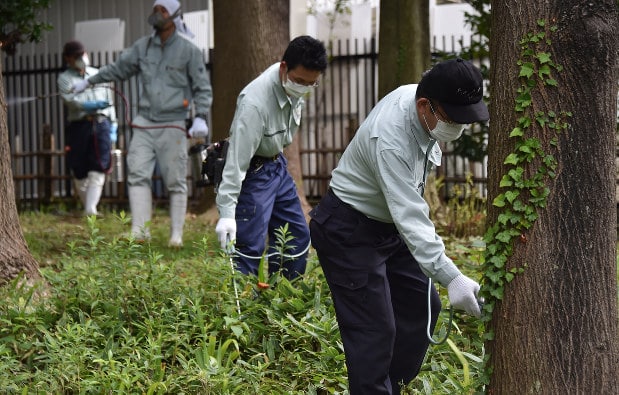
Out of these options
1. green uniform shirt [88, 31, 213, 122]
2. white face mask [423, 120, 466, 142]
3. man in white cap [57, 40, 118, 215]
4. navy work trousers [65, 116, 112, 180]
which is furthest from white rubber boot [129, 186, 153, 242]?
white face mask [423, 120, 466, 142]

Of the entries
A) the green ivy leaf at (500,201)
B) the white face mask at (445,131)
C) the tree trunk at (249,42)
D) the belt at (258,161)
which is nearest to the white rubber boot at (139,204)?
the tree trunk at (249,42)

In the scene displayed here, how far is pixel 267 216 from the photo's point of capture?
5520 millimetres

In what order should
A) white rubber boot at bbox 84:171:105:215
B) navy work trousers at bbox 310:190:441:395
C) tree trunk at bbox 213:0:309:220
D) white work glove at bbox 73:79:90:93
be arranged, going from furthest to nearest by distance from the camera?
white rubber boot at bbox 84:171:105:215
tree trunk at bbox 213:0:309:220
white work glove at bbox 73:79:90:93
navy work trousers at bbox 310:190:441:395

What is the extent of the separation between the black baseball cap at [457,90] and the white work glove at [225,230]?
1860 mm

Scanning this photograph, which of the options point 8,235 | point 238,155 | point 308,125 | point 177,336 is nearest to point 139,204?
point 8,235

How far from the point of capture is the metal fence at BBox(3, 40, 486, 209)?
1248 centimetres

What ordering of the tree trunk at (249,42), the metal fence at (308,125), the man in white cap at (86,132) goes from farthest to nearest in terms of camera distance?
the metal fence at (308,125) < the man in white cap at (86,132) < the tree trunk at (249,42)

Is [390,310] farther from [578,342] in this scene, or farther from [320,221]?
[578,342]

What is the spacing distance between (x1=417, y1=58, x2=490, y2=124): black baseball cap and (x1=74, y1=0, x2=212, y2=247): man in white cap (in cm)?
463

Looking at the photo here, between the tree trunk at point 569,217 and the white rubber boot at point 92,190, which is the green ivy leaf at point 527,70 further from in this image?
the white rubber boot at point 92,190

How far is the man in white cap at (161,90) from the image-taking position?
8.11 m

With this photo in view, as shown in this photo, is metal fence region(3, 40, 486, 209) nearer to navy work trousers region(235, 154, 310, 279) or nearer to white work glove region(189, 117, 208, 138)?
white work glove region(189, 117, 208, 138)

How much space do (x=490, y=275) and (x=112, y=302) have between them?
232 cm

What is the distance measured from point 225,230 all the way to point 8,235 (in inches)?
59.0
